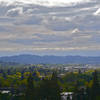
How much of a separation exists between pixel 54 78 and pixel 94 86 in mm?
8252

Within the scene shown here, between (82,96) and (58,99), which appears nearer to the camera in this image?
(58,99)

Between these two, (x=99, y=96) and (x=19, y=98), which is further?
(x=19, y=98)

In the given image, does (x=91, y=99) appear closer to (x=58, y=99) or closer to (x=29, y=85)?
(x=58, y=99)

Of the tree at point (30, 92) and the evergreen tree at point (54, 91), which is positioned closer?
the evergreen tree at point (54, 91)

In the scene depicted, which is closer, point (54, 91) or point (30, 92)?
point (54, 91)

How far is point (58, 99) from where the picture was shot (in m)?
67.2

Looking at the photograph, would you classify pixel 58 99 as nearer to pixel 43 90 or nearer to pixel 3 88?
pixel 43 90

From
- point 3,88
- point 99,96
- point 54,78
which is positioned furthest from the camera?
point 3,88

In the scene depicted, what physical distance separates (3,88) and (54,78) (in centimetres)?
3951

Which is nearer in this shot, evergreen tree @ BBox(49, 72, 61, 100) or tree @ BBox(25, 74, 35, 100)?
evergreen tree @ BBox(49, 72, 61, 100)

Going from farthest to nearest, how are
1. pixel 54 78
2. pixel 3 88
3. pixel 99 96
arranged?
pixel 3 88
pixel 54 78
pixel 99 96

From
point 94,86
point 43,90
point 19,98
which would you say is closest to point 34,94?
point 43,90

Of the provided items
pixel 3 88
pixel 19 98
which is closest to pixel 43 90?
pixel 19 98

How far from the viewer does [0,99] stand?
73188 millimetres
